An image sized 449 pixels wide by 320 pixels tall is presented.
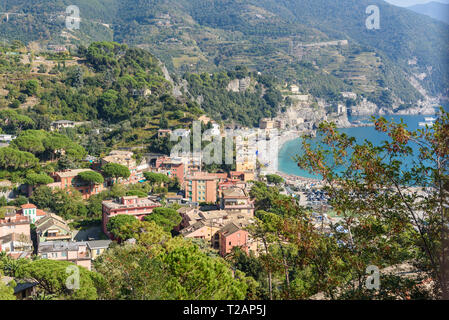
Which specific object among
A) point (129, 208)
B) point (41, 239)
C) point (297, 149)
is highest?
point (129, 208)

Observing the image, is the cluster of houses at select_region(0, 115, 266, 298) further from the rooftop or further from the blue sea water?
the blue sea water

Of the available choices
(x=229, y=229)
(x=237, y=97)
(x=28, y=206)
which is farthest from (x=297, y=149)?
(x=28, y=206)

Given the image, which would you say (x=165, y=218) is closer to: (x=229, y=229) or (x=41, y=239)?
(x=229, y=229)

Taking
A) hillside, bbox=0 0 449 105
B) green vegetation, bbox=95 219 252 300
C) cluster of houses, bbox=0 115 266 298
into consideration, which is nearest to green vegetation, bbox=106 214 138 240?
cluster of houses, bbox=0 115 266 298

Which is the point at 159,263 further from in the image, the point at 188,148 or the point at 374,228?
the point at 188,148

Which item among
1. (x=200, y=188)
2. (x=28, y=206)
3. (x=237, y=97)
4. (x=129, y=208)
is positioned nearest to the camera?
(x=129, y=208)

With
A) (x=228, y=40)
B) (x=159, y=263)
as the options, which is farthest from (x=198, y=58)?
(x=159, y=263)
